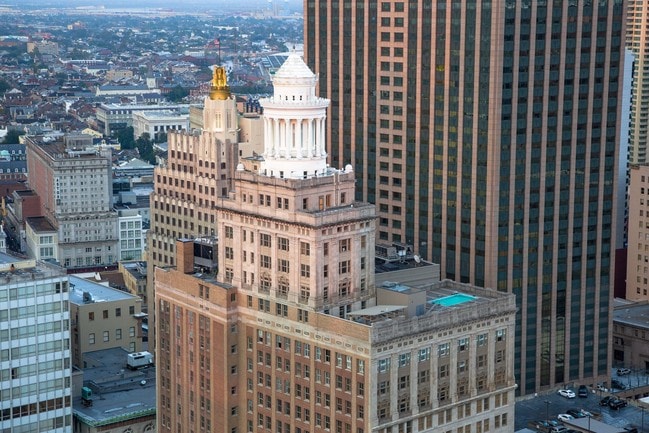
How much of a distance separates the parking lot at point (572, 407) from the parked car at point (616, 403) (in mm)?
499

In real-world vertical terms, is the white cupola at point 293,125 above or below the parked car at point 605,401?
above

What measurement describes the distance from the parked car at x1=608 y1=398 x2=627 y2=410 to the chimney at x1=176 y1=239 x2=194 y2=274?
63938mm

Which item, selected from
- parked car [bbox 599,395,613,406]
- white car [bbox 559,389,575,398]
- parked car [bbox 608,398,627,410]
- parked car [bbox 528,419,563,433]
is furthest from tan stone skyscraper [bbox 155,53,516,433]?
white car [bbox 559,389,575,398]

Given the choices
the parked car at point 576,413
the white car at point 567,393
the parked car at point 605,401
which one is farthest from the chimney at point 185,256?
the parked car at point 605,401

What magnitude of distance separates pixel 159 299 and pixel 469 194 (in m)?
50.5

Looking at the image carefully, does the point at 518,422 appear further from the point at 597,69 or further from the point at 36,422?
the point at 36,422

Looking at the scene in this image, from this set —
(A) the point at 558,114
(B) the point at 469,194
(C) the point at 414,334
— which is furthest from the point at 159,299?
(A) the point at 558,114

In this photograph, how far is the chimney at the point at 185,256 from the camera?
16512 cm

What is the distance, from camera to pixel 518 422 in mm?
185000

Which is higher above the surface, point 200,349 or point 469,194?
point 469,194

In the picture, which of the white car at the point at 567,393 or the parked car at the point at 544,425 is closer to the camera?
the parked car at the point at 544,425

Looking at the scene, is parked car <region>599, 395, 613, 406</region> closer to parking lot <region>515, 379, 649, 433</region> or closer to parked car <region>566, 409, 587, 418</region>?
parking lot <region>515, 379, 649, 433</region>

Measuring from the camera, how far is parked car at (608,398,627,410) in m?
190

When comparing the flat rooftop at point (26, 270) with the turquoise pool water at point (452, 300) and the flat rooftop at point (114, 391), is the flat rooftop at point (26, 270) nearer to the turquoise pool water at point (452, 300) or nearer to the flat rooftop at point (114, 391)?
the flat rooftop at point (114, 391)
